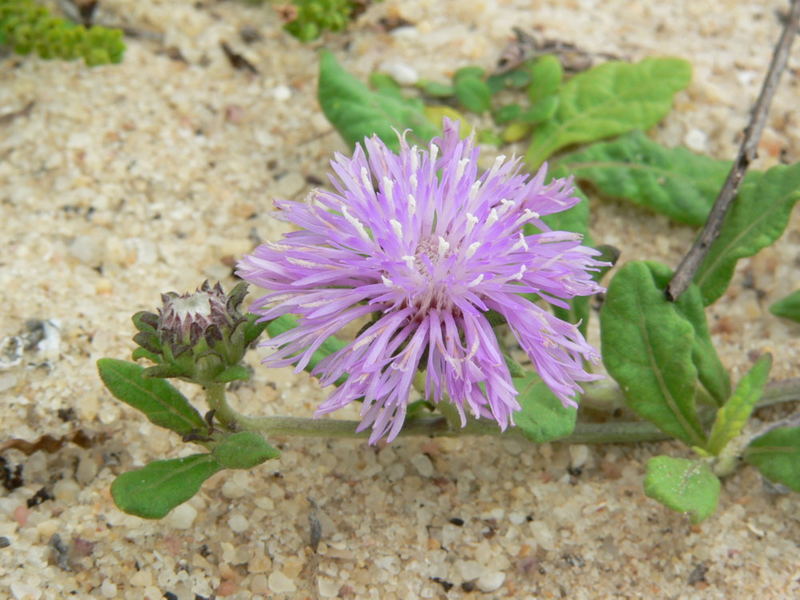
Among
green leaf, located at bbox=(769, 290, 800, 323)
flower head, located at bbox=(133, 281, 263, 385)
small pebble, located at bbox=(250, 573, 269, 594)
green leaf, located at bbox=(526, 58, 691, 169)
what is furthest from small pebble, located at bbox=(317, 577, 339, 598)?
green leaf, located at bbox=(526, 58, 691, 169)

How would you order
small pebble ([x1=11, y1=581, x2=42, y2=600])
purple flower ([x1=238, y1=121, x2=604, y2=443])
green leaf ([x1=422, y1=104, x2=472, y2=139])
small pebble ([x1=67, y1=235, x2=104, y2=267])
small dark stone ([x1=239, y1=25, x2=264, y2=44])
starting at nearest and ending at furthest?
1. purple flower ([x1=238, y1=121, x2=604, y2=443])
2. small pebble ([x1=11, y1=581, x2=42, y2=600])
3. small pebble ([x1=67, y1=235, x2=104, y2=267])
4. green leaf ([x1=422, y1=104, x2=472, y2=139])
5. small dark stone ([x1=239, y1=25, x2=264, y2=44])

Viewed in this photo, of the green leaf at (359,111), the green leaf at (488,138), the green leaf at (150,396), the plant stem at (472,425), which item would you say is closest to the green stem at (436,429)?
the plant stem at (472,425)

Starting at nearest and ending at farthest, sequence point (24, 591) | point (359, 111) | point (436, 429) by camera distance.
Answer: point (24, 591) → point (436, 429) → point (359, 111)

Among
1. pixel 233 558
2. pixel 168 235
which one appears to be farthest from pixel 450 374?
pixel 168 235

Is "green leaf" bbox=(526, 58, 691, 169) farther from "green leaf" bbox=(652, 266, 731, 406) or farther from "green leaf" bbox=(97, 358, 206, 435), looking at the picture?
"green leaf" bbox=(97, 358, 206, 435)

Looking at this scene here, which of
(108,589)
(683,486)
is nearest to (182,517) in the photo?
(108,589)

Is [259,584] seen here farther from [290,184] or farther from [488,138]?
[488,138]
